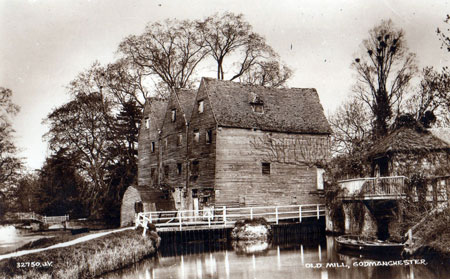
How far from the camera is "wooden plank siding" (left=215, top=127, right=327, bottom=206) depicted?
1309 inches

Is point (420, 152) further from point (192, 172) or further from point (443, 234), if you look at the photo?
point (192, 172)

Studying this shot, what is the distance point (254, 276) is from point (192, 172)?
18806 millimetres

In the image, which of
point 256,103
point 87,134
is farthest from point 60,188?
point 256,103

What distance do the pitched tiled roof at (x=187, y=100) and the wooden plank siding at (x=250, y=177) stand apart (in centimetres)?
572

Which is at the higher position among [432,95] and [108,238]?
[432,95]

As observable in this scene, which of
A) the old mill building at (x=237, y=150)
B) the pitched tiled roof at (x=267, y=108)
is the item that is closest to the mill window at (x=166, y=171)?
the old mill building at (x=237, y=150)

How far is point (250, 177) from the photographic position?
34.1 meters

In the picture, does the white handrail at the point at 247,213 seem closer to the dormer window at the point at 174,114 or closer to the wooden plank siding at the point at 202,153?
the wooden plank siding at the point at 202,153

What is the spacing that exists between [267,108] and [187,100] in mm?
7179

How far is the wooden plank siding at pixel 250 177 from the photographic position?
33250mm

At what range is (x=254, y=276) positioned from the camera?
18016mm

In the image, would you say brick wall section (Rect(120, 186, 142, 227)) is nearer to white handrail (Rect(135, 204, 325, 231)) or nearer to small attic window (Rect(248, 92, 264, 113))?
white handrail (Rect(135, 204, 325, 231))

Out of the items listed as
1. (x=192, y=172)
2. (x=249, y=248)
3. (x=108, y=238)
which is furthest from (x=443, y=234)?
(x=192, y=172)

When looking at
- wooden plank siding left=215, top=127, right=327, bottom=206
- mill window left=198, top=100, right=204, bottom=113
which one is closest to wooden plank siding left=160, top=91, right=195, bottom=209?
mill window left=198, top=100, right=204, bottom=113
